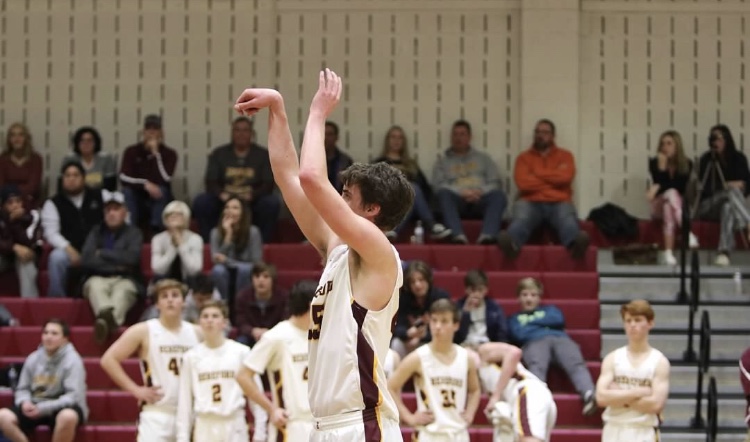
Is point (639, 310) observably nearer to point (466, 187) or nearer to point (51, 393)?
point (466, 187)

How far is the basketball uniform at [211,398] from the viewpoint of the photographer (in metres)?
8.60

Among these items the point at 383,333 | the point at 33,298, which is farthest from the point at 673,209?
the point at 383,333

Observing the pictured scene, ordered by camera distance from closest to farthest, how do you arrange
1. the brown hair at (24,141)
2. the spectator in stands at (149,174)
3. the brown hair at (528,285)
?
the brown hair at (528,285) → the spectator in stands at (149,174) → the brown hair at (24,141)

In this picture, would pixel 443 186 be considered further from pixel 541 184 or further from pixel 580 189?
pixel 580 189

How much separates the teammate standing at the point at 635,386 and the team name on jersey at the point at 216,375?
8.13ft

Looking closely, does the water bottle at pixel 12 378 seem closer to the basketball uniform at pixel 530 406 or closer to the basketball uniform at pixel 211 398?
the basketball uniform at pixel 211 398

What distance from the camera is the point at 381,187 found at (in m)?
4.18

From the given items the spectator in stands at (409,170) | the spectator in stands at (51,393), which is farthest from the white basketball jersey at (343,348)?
the spectator in stands at (409,170)

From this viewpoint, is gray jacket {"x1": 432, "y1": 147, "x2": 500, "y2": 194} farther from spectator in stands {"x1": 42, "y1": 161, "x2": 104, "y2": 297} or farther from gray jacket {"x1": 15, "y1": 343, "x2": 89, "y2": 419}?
gray jacket {"x1": 15, "y1": 343, "x2": 89, "y2": 419}

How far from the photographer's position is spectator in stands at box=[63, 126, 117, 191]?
12.2 m

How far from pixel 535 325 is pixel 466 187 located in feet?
7.98

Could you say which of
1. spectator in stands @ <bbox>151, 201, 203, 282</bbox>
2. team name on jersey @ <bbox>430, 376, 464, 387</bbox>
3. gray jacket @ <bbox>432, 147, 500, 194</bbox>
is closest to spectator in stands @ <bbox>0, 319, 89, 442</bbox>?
spectator in stands @ <bbox>151, 201, 203, 282</bbox>

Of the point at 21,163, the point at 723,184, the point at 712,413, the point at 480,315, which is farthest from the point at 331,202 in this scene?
the point at 21,163

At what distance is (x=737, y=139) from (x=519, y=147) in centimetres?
217
